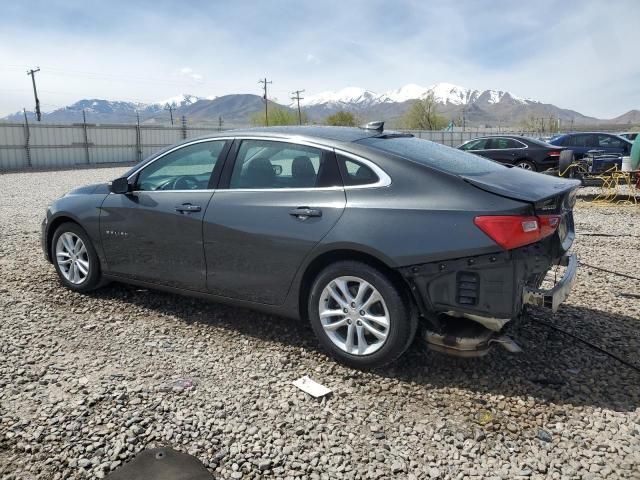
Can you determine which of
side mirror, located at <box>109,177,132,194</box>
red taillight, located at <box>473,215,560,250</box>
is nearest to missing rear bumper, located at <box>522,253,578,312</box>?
red taillight, located at <box>473,215,560,250</box>

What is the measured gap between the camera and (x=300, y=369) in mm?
3643

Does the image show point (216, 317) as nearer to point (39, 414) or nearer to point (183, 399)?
point (183, 399)

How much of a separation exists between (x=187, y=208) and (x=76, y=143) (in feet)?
91.5

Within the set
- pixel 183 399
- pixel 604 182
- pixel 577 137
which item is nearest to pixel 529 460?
pixel 183 399

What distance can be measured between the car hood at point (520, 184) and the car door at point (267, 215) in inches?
35.7

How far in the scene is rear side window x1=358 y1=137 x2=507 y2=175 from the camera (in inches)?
140

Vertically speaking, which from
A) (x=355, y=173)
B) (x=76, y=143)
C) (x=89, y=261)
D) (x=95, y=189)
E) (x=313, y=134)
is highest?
(x=76, y=143)

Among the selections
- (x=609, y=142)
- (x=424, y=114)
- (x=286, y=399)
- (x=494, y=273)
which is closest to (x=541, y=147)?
(x=609, y=142)

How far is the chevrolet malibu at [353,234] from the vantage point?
3.16 meters

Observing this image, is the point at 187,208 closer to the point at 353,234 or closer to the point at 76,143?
the point at 353,234

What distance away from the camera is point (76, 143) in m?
28.8

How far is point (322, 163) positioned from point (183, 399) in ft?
5.87

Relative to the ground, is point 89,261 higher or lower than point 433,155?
lower

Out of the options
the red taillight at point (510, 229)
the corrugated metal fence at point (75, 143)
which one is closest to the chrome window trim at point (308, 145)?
the red taillight at point (510, 229)
